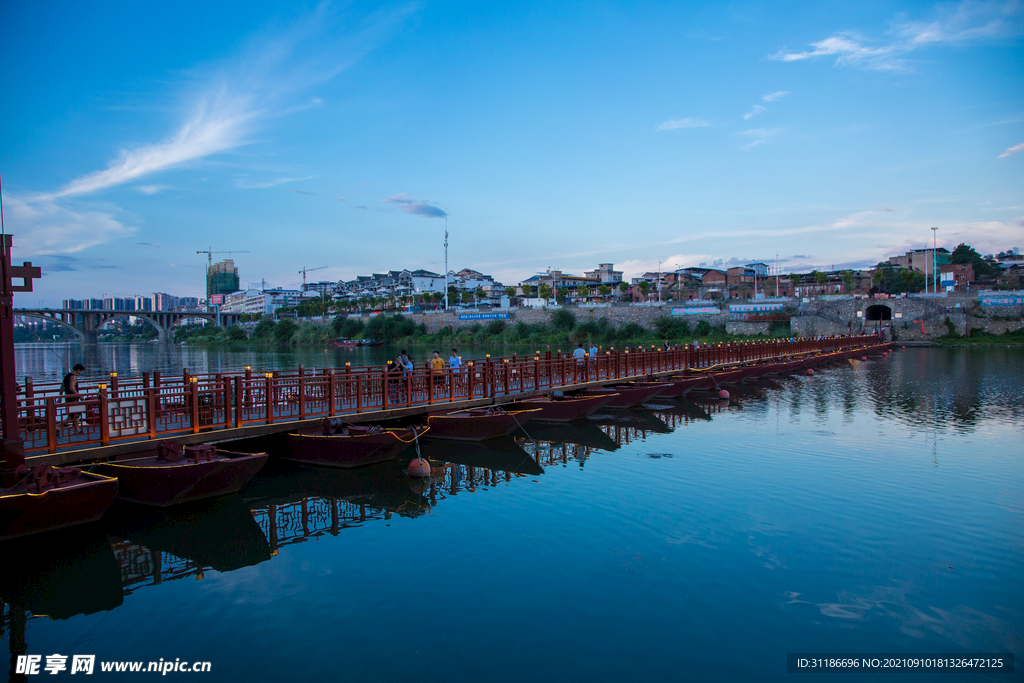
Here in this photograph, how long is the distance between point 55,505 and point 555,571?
7.47m

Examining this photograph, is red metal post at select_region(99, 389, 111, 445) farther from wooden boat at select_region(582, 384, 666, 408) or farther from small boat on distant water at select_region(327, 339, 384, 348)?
small boat on distant water at select_region(327, 339, 384, 348)

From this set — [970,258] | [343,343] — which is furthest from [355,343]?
[970,258]

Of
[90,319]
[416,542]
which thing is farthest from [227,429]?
[90,319]

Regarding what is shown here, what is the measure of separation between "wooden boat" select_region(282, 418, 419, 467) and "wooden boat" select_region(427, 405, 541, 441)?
1953mm

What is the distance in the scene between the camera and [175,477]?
967cm

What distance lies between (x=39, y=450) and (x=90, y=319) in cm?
10119

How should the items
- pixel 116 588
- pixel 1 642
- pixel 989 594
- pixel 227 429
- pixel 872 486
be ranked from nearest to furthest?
1. pixel 1 642
2. pixel 989 594
3. pixel 116 588
4. pixel 872 486
5. pixel 227 429

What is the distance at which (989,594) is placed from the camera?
6801 mm

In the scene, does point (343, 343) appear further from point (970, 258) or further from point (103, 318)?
point (970, 258)

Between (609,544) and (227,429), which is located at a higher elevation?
(227,429)

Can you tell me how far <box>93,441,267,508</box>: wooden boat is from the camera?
9703mm

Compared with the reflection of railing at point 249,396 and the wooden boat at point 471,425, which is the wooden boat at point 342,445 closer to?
the reflection of railing at point 249,396

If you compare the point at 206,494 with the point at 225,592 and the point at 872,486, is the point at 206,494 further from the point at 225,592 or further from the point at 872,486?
the point at 872,486

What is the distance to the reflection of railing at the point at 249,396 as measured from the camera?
33.4ft
